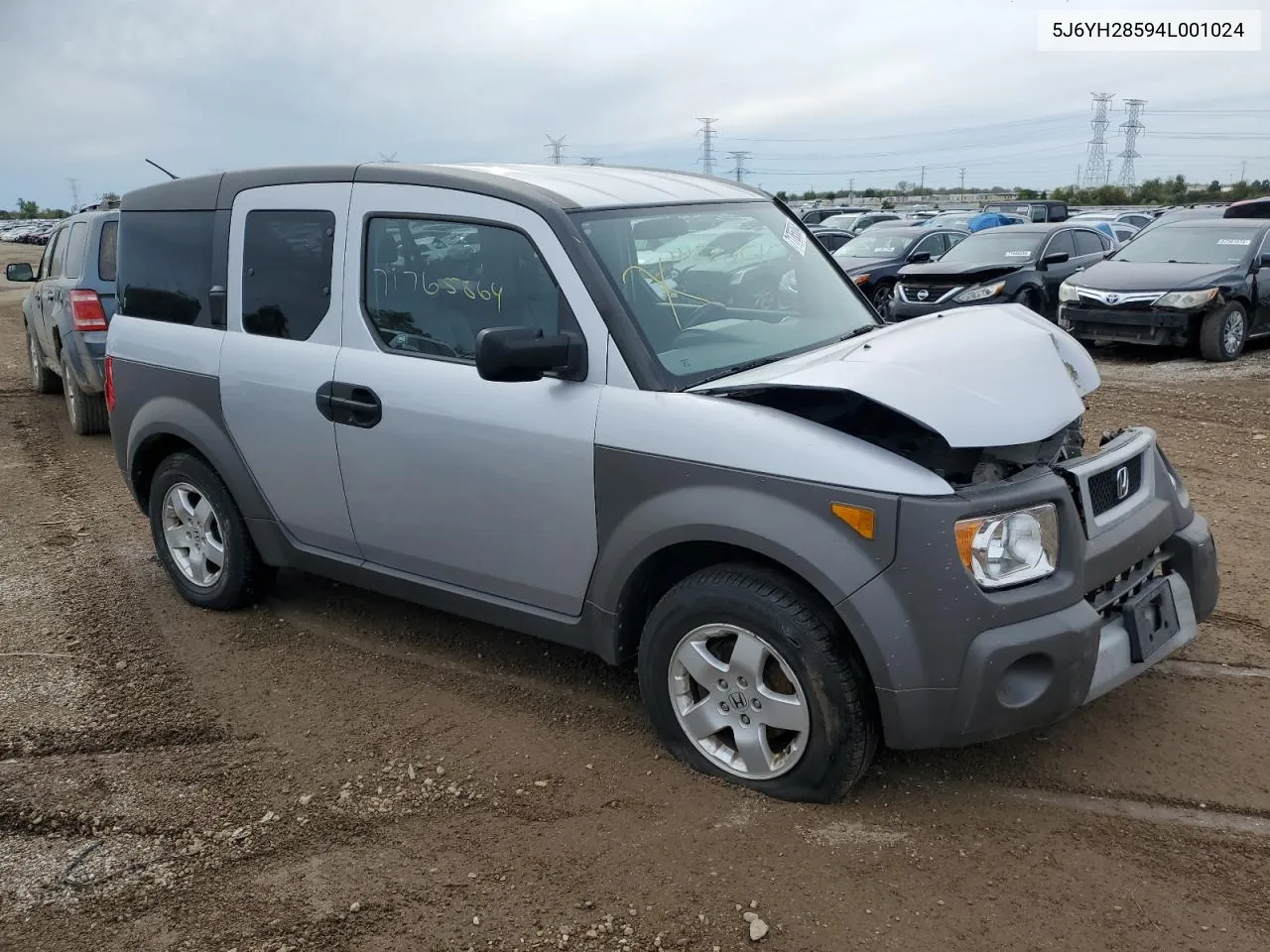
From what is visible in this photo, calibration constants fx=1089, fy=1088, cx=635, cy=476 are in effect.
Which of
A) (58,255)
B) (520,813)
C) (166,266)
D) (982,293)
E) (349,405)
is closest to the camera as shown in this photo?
(520,813)

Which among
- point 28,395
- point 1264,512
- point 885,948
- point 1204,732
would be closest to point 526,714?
point 885,948

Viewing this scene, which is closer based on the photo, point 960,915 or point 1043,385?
point 960,915

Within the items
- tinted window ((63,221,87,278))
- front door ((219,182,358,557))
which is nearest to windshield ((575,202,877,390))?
front door ((219,182,358,557))

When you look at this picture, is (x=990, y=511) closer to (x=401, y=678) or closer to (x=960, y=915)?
(x=960, y=915)

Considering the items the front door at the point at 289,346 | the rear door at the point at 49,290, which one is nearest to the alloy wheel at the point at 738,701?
the front door at the point at 289,346

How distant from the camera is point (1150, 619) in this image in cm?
345

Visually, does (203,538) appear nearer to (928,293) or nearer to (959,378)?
(959,378)

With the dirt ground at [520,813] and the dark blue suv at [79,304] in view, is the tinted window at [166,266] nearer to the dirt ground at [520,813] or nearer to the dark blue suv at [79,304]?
the dirt ground at [520,813]

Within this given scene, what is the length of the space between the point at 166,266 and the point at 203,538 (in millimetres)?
1248

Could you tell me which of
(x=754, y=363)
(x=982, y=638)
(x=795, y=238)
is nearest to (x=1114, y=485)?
(x=982, y=638)

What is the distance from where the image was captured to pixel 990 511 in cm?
298

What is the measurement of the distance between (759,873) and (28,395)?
434 inches

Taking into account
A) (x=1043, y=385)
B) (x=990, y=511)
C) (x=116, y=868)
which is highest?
(x=1043, y=385)

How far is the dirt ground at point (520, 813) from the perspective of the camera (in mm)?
2885
